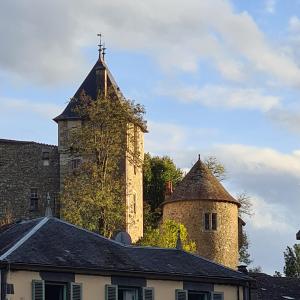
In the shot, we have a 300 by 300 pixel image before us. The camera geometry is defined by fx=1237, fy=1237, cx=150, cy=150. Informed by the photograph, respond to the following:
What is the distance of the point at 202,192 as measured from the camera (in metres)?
84.6

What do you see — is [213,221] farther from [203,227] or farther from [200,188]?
[200,188]

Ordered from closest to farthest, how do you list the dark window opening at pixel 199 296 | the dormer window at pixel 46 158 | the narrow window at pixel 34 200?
the dark window opening at pixel 199 296
the narrow window at pixel 34 200
the dormer window at pixel 46 158

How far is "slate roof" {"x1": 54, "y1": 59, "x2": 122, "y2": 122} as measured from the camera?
8631 cm

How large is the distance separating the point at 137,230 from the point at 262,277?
35628 mm

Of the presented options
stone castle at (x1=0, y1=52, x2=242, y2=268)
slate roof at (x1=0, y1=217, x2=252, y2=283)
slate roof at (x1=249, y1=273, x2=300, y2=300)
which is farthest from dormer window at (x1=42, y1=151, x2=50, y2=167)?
slate roof at (x1=0, y1=217, x2=252, y2=283)

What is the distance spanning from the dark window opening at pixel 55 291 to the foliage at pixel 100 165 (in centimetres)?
3545

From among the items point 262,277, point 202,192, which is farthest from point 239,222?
point 262,277

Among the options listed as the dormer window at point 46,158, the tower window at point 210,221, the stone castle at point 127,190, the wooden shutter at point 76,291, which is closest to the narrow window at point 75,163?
the stone castle at point 127,190

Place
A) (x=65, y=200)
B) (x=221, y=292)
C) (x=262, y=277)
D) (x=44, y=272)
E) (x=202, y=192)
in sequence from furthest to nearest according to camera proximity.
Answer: (x=202, y=192) → (x=65, y=200) → (x=262, y=277) → (x=221, y=292) → (x=44, y=272)

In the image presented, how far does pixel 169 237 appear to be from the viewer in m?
75.0

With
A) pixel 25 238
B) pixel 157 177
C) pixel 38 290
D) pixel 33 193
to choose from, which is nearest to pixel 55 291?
pixel 38 290

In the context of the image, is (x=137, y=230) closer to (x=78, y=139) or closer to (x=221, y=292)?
(x=78, y=139)

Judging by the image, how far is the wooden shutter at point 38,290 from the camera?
34125 mm

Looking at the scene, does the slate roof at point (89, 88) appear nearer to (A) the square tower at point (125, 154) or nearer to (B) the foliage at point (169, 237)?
(A) the square tower at point (125, 154)
